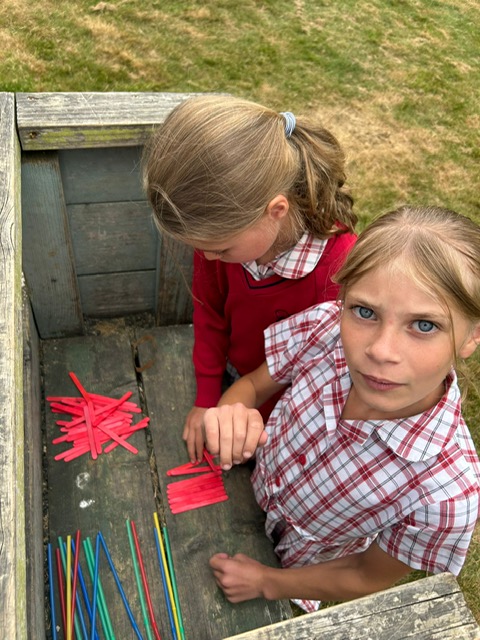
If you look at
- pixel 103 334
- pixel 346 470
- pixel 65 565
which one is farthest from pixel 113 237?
pixel 346 470

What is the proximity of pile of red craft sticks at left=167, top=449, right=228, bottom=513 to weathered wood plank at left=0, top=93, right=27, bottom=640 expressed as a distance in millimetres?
979

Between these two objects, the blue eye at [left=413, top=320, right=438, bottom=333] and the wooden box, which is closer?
the blue eye at [left=413, top=320, right=438, bottom=333]

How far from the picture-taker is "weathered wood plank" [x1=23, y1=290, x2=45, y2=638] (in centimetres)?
138

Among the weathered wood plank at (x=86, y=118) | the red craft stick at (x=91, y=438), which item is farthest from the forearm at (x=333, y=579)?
the weathered wood plank at (x=86, y=118)

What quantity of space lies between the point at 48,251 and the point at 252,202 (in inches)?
35.6

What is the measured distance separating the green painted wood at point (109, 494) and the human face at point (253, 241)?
864mm

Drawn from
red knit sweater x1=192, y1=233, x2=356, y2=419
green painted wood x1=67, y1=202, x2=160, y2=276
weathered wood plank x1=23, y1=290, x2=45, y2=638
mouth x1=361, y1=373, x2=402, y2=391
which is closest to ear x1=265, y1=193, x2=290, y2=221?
red knit sweater x1=192, y1=233, x2=356, y2=419

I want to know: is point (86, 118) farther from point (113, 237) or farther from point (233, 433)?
point (233, 433)

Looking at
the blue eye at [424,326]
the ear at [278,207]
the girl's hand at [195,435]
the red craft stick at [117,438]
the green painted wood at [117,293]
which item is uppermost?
the blue eye at [424,326]

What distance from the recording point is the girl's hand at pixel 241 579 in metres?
1.70

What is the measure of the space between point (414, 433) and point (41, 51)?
3787 millimetres

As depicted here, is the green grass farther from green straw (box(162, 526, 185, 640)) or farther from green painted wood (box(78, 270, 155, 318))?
green straw (box(162, 526, 185, 640))

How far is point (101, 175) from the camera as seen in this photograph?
192 centimetres

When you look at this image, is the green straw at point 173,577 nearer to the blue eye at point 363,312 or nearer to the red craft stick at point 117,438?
the red craft stick at point 117,438
